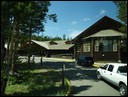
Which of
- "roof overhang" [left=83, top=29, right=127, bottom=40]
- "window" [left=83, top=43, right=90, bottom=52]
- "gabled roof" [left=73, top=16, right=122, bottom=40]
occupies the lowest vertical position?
"window" [left=83, top=43, right=90, bottom=52]

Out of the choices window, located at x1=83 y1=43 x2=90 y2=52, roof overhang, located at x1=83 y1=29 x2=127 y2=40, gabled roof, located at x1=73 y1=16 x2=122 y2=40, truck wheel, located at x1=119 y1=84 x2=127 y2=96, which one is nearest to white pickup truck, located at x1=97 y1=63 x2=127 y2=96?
truck wheel, located at x1=119 y1=84 x2=127 y2=96

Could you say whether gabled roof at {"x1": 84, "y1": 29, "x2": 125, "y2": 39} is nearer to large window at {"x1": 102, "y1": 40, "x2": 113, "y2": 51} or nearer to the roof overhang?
the roof overhang

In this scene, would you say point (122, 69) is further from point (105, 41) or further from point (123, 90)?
point (105, 41)

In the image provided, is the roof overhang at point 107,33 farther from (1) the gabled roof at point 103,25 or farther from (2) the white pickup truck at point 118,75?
(2) the white pickup truck at point 118,75

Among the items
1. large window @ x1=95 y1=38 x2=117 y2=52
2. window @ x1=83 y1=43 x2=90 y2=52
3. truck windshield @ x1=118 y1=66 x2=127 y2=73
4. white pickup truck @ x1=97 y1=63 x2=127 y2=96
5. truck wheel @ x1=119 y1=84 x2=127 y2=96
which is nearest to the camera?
truck wheel @ x1=119 y1=84 x2=127 y2=96

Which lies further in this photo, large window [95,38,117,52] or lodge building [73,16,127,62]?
large window [95,38,117,52]

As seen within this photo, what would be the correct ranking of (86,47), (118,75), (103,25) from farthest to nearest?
1. (86,47)
2. (103,25)
3. (118,75)

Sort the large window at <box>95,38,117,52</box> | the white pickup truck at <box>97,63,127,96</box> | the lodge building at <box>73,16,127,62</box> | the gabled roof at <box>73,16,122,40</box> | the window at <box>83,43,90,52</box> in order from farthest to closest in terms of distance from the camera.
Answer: the window at <box>83,43,90,52</box>, the gabled roof at <box>73,16,122,40</box>, the large window at <box>95,38,117,52</box>, the lodge building at <box>73,16,127,62</box>, the white pickup truck at <box>97,63,127,96</box>

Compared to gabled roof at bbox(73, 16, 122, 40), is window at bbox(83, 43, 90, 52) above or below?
below

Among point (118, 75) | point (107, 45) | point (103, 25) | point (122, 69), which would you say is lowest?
point (118, 75)

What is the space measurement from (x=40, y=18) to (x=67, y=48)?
1459 inches

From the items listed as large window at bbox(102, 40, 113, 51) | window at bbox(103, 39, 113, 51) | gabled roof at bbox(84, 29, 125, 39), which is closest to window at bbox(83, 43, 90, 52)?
gabled roof at bbox(84, 29, 125, 39)

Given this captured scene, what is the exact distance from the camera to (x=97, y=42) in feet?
127

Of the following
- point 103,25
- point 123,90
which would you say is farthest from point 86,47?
point 123,90
